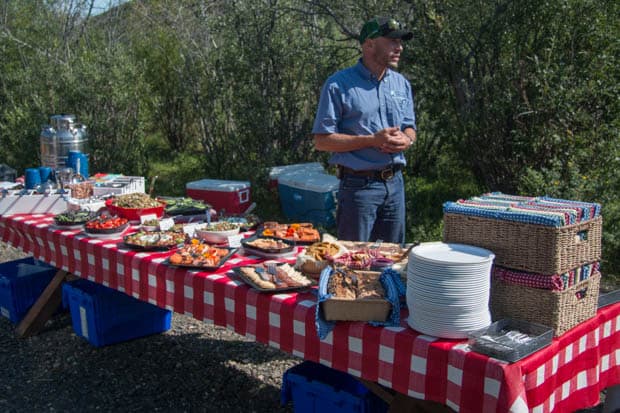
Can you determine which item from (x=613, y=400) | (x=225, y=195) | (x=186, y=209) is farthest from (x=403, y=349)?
(x=225, y=195)

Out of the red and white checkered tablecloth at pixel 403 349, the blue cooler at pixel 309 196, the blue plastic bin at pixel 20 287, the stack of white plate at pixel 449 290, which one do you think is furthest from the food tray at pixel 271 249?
the blue cooler at pixel 309 196

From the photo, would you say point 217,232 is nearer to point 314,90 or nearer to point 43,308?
point 43,308

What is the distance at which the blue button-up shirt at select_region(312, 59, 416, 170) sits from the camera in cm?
318

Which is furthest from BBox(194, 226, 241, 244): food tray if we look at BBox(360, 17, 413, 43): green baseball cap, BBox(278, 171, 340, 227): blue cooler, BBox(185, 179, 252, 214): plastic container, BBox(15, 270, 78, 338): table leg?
→ BBox(278, 171, 340, 227): blue cooler

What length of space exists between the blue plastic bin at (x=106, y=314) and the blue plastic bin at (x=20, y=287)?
393mm

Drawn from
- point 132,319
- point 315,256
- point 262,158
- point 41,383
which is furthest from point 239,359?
point 262,158

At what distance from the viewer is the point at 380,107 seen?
3.29m

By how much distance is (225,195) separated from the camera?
6.27m

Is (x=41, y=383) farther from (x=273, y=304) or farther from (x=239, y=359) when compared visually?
(x=273, y=304)

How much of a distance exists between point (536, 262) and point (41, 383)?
3.10m

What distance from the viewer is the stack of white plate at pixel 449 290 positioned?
1.88 meters

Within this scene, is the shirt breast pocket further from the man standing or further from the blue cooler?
A: the blue cooler

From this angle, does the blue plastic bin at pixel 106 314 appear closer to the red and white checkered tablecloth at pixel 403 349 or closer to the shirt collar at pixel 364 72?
the red and white checkered tablecloth at pixel 403 349

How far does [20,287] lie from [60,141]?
1.62m
